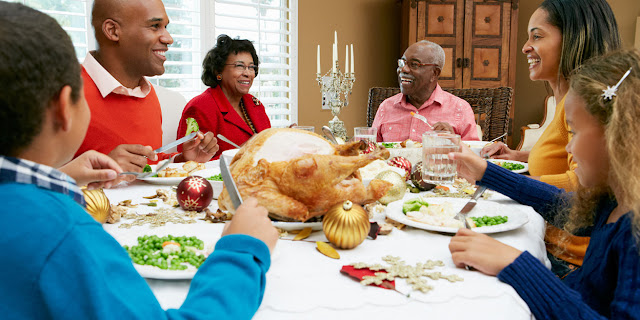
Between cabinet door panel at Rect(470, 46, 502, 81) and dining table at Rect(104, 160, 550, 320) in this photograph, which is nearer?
dining table at Rect(104, 160, 550, 320)

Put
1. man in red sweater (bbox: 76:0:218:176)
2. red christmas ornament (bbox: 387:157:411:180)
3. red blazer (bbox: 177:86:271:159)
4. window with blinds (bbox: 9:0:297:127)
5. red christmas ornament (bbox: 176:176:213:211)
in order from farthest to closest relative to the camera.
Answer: window with blinds (bbox: 9:0:297:127) < red blazer (bbox: 177:86:271:159) < man in red sweater (bbox: 76:0:218:176) < red christmas ornament (bbox: 387:157:411:180) < red christmas ornament (bbox: 176:176:213:211)

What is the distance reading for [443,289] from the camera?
0.77m

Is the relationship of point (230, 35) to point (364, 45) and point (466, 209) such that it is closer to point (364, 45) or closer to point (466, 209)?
point (364, 45)

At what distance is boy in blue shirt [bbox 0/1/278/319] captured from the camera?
55 cm

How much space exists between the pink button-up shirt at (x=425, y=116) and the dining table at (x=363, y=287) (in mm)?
2575

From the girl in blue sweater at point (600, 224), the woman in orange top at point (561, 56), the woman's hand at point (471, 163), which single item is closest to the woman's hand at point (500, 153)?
the woman in orange top at point (561, 56)

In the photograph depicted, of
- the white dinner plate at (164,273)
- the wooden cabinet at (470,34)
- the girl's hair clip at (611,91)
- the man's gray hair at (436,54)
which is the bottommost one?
the white dinner plate at (164,273)

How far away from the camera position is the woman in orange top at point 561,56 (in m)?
1.53

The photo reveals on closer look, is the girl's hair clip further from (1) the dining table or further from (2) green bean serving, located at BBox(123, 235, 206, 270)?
(2) green bean serving, located at BBox(123, 235, 206, 270)

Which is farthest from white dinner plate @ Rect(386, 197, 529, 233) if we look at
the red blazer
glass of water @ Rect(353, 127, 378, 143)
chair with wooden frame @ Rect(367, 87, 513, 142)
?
chair with wooden frame @ Rect(367, 87, 513, 142)

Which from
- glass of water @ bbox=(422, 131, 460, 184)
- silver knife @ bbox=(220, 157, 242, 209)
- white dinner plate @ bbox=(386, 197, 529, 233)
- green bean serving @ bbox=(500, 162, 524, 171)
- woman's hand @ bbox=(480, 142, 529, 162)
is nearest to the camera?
silver knife @ bbox=(220, 157, 242, 209)

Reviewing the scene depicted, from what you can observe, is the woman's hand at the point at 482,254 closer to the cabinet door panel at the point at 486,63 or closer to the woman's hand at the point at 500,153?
the woman's hand at the point at 500,153

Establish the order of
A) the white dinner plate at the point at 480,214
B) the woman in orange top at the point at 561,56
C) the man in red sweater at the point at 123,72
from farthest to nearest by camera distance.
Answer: the man in red sweater at the point at 123,72 → the woman in orange top at the point at 561,56 → the white dinner plate at the point at 480,214

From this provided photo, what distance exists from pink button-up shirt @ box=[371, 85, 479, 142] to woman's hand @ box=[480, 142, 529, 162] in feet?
3.97
